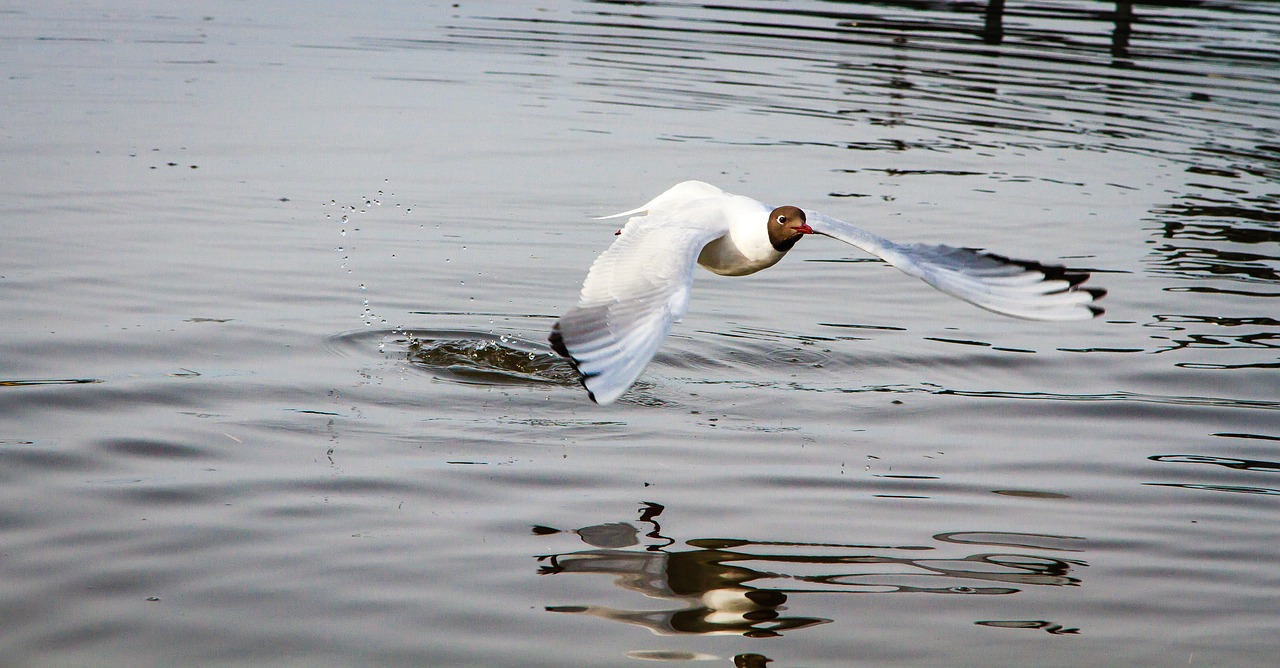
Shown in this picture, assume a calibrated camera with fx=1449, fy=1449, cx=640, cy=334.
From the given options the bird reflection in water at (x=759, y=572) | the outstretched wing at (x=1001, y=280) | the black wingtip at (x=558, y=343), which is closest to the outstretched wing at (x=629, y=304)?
the black wingtip at (x=558, y=343)

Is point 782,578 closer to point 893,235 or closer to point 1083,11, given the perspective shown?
point 893,235

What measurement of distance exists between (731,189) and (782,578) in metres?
7.35

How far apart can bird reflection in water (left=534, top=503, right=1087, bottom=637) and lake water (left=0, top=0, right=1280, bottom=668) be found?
20mm

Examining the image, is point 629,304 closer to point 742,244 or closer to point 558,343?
point 558,343

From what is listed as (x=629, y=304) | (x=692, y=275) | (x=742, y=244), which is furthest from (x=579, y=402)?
(x=629, y=304)

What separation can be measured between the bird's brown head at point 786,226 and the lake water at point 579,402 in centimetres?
87

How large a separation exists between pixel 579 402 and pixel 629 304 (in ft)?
5.48

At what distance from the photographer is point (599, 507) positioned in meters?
5.52

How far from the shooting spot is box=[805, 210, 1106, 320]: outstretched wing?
18.4 feet

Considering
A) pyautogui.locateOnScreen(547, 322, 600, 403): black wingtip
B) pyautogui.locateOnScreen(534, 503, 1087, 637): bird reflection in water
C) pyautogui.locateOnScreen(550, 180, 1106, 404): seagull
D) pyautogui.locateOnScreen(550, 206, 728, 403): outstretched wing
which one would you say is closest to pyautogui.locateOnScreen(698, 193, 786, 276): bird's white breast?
pyautogui.locateOnScreen(550, 180, 1106, 404): seagull

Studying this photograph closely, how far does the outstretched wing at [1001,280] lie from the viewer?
561 cm

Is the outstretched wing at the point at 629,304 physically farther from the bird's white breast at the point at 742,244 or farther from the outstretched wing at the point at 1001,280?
the outstretched wing at the point at 1001,280

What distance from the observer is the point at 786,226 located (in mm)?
6578

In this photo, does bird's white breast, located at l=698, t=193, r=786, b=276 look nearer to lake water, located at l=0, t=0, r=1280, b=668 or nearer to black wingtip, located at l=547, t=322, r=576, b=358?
lake water, located at l=0, t=0, r=1280, b=668
